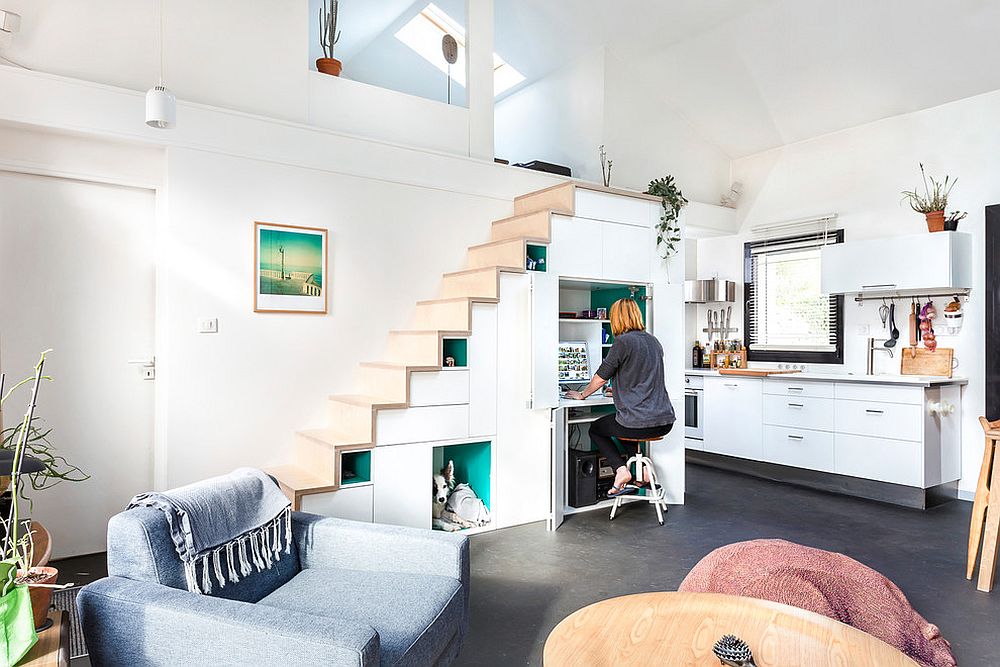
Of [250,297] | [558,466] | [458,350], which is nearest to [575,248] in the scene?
[458,350]

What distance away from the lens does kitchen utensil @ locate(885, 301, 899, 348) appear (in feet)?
17.7

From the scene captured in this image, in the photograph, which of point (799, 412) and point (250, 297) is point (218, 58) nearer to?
point (250, 297)

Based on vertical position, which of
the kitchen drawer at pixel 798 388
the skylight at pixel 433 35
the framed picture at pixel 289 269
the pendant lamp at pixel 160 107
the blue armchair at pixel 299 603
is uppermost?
the skylight at pixel 433 35

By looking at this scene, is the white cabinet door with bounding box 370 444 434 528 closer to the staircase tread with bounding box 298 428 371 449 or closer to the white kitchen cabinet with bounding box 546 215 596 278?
the staircase tread with bounding box 298 428 371 449

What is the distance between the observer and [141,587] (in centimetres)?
187

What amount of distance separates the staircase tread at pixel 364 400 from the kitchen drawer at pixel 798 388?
11.3 feet

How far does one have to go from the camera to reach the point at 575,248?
4.62m

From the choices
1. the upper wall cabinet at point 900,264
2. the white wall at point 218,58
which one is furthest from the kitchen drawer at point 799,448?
the white wall at point 218,58

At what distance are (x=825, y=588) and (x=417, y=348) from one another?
273 cm

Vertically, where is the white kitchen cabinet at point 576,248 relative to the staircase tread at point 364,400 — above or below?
above

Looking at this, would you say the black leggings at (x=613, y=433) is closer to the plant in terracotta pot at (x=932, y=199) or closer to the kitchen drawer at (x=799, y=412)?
the kitchen drawer at (x=799, y=412)

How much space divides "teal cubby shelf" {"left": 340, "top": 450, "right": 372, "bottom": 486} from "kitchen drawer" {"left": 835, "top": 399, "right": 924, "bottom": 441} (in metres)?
3.77

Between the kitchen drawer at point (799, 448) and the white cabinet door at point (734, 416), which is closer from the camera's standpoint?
the kitchen drawer at point (799, 448)

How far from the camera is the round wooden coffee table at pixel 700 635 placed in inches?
59.3
